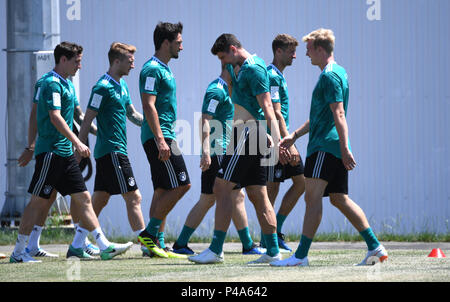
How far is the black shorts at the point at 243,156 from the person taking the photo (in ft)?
24.7

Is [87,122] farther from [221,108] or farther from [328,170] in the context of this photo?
[328,170]

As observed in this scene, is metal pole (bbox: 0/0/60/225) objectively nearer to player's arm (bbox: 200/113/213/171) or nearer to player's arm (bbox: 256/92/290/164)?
player's arm (bbox: 200/113/213/171)

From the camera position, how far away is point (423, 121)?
11586 millimetres

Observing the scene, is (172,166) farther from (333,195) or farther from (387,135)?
(387,135)

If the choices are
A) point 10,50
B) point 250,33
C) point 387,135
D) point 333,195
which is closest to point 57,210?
point 10,50

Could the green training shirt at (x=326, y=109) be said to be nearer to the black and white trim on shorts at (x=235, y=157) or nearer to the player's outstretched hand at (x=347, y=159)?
the player's outstretched hand at (x=347, y=159)

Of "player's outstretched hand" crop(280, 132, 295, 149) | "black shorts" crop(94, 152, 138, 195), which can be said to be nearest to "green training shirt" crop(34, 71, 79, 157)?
"black shorts" crop(94, 152, 138, 195)

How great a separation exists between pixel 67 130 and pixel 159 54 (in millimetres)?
1269

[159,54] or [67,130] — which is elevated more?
[159,54]

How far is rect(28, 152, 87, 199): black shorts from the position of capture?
827 centimetres

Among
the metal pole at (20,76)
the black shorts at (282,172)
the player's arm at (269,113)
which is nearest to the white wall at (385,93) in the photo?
the metal pole at (20,76)

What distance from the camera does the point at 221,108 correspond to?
28.7 feet

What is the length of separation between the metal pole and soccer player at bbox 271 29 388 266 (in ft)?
17.1

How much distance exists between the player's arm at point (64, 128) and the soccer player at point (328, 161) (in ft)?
6.55
